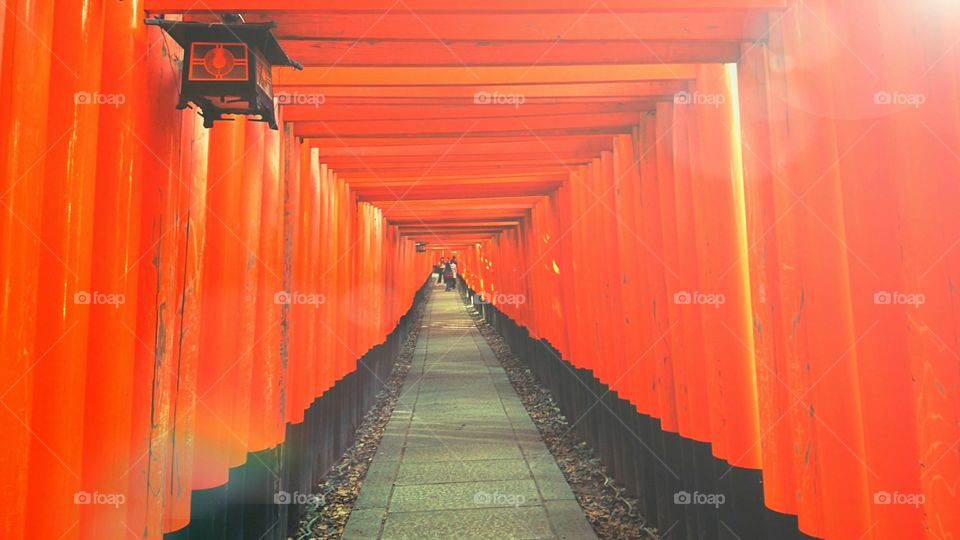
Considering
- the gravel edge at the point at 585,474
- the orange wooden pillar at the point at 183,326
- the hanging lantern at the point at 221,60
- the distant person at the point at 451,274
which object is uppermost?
the distant person at the point at 451,274

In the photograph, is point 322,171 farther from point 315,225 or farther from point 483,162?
point 483,162

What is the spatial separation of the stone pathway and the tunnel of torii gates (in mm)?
899

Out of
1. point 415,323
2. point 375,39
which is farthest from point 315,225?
point 415,323

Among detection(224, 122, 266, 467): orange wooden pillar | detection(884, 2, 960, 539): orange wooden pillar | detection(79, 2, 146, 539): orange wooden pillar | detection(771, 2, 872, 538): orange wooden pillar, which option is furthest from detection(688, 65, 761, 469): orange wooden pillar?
detection(79, 2, 146, 539): orange wooden pillar

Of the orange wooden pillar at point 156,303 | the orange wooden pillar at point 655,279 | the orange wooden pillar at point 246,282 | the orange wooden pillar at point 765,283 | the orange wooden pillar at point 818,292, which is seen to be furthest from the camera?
the orange wooden pillar at point 655,279

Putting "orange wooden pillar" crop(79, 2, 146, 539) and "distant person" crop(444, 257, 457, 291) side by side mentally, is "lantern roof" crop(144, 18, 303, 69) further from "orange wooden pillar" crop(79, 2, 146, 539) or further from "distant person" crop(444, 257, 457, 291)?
"distant person" crop(444, 257, 457, 291)

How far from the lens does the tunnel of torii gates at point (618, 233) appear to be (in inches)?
72.0

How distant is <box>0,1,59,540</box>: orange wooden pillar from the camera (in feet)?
5.43

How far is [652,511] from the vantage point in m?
4.86

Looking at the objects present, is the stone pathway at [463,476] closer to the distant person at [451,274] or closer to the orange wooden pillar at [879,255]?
the orange wooden pillar at [879,255]

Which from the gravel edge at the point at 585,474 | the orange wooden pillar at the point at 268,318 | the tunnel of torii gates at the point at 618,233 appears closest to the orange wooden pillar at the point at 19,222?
the tunnel of torii gates at the point at 618,233

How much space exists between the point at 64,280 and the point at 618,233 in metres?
4.46

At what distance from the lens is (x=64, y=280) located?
1.91 metres

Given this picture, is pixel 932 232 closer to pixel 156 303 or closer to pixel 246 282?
pixel 156 303
